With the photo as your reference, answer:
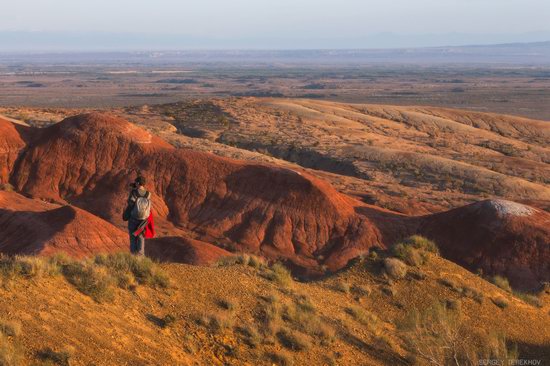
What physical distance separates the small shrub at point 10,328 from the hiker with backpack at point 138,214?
14.7 ft

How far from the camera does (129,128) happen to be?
95.8 feet

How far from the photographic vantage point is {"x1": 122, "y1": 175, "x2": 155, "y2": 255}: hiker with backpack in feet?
39.7

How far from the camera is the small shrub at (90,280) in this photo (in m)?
9.55

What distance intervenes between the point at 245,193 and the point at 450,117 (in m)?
53.1

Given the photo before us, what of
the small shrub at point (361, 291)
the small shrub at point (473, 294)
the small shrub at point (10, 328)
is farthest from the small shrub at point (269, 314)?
the small shrub at point (473, 294)

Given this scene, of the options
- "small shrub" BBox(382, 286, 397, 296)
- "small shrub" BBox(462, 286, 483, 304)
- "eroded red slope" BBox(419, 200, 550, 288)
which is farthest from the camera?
"eroded red slope" BBox(419, 200, 550, 288)

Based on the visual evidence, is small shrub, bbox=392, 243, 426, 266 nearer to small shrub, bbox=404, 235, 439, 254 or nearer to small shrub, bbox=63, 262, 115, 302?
small shrub, bbox=404, 235, 439, 254

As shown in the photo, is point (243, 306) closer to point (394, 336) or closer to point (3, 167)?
point (394, 336)

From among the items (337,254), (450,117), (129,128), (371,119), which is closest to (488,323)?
(337,254)

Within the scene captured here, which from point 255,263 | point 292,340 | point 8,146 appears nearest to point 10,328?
point 292,340

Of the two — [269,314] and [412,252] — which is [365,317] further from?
[412,252]

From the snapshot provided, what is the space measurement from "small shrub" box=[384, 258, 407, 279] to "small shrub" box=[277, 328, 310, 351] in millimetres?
4755

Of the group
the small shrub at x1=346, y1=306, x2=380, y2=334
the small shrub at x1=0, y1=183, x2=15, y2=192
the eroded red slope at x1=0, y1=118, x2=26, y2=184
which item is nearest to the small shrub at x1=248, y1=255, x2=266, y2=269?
A: the small shrub at x1=346, y1=306, x2=380, y2=334

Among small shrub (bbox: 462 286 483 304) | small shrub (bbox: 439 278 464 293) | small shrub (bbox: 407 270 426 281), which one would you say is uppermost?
small shrub (bbox: 407 270 426 281)
